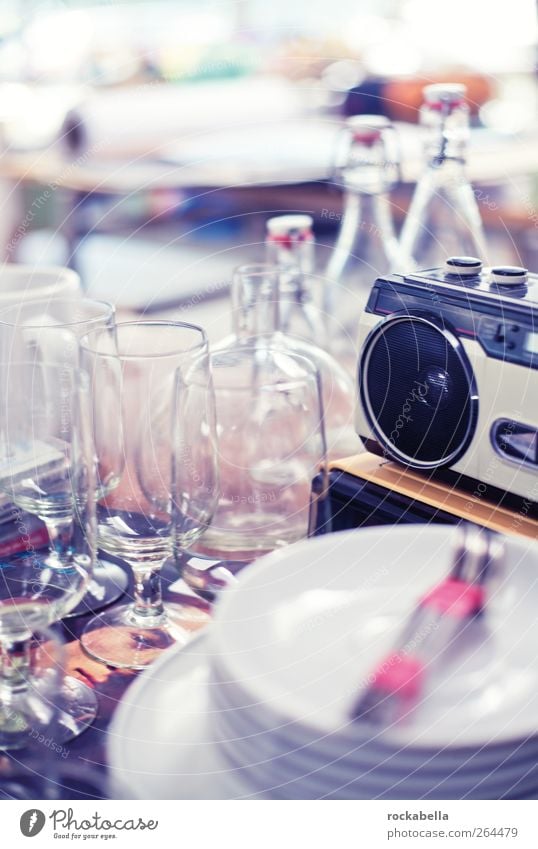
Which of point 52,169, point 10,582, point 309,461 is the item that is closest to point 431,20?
point 52,169

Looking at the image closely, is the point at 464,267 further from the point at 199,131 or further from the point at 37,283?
the point at 199,131

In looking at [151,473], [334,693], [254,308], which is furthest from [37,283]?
[334,693]

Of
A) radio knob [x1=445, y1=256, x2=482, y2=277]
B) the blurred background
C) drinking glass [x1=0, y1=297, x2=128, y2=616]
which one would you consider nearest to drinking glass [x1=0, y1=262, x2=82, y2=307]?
drinking glass [x1=0, y1=297, x2=128, y2=616]

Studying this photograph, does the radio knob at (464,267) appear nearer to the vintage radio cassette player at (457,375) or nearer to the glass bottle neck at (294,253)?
the vintage radio cassette player at (457,375)

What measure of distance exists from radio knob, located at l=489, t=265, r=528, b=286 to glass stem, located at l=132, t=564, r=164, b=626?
18 cm

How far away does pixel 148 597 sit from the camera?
0.39 meters

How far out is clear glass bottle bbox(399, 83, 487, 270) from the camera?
539mm

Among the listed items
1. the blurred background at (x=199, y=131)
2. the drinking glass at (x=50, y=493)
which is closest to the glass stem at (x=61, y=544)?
the drinking glass at (x=50, y=493)

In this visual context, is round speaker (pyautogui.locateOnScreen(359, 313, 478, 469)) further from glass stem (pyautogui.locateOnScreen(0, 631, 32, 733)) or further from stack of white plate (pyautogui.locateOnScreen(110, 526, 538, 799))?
glass stem (pyautogui.locateOnScreen(0, 631, 32, 733))

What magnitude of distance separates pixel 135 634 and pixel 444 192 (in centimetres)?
33

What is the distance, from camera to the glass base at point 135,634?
366 mm

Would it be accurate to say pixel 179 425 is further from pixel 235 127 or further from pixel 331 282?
pixel 235 127
